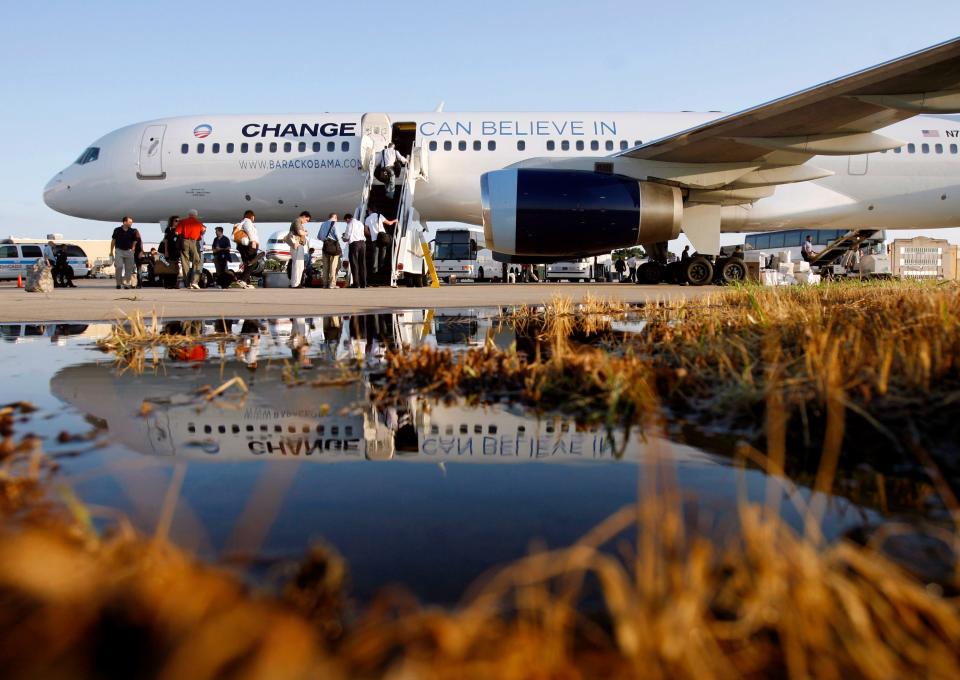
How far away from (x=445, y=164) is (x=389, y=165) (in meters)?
1.24

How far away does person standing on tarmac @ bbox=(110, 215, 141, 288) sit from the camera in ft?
43.1

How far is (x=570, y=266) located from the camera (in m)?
25.5

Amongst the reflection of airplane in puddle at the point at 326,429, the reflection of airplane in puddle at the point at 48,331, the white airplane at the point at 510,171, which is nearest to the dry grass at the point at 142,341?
the reflection of airplane in puddle at the point at 48,331

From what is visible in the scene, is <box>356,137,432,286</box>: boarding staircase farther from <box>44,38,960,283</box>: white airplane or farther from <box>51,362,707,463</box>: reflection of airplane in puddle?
<box>51,362,707,463</box>: reflection of airplane in puddle

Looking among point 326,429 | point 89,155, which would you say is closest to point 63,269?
point 89,155

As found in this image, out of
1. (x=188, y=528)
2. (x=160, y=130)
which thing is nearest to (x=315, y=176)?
(x=160, y=130)

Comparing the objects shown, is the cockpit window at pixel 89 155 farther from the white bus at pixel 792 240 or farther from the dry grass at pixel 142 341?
the white bus at pixel 792 240

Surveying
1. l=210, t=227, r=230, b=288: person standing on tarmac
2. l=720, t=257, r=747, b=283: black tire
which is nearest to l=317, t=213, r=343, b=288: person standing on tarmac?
l=210, t=227, r=230, b=288: person standing on tarmac

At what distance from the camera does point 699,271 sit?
477 inches

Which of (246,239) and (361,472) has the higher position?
(246,239)

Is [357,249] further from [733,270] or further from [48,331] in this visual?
[48,331]

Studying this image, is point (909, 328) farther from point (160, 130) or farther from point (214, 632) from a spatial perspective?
point (160, 130)

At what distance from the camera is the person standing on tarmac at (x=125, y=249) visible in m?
13.1

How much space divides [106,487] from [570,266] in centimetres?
2470
